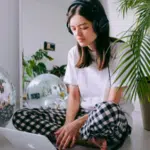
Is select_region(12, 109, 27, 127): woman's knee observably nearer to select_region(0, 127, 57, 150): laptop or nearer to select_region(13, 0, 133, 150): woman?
select_region(13, 0, 133, 150): woman

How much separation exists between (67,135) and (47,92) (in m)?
0.73

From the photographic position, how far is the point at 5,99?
137 centimetres

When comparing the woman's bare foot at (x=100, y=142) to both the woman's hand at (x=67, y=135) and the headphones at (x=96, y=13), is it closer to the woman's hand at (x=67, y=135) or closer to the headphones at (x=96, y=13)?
the woman's hand at (x=67, y=135)

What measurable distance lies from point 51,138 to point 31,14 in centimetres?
125

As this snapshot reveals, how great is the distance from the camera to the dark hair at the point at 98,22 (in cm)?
118

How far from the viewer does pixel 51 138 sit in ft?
4.03

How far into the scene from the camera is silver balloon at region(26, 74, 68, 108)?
1.83 m

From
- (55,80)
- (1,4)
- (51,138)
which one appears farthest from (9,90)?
(1,4)

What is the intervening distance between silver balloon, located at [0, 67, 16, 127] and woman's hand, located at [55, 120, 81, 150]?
35 cm

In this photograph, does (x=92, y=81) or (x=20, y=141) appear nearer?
(x=20, y=141)

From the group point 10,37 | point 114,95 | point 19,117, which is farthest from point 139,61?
point 10,37

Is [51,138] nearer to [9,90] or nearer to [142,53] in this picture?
[9,90]

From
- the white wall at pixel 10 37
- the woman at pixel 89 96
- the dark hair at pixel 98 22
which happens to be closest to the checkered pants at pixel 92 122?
the woman at pixel 89 96

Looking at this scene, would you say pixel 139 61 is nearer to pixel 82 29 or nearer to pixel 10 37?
pixel 82 29
